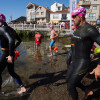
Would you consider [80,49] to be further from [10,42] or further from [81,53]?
[10,42]

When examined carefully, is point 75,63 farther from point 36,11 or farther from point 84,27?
point 36,11

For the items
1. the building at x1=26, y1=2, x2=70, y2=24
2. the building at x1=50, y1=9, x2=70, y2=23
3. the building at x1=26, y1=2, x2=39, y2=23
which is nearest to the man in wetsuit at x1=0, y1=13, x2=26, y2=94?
the building at x1=26, y1=2, x2=70, y2=24

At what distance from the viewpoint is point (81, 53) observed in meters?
2.03

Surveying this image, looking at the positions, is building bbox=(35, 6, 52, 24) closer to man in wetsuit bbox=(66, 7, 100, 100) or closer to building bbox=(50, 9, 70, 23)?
building bbox=(50, 9, 70, 23)

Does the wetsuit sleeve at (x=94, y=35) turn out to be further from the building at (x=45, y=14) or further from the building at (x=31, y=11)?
the building at (x=31, y=11)

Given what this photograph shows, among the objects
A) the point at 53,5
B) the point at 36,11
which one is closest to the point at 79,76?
the point at 36,11

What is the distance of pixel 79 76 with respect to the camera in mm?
2008

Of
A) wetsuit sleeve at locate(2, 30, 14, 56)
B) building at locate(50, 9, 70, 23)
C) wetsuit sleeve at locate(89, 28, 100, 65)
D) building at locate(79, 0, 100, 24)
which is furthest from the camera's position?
building at locate(50, 9, 70, 23)

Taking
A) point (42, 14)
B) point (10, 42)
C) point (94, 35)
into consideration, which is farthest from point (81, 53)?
point (42, 14)

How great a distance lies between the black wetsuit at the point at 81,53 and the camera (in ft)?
6.18

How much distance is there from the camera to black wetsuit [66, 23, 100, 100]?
188 centimetres

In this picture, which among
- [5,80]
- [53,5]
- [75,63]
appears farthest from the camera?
[53,5]

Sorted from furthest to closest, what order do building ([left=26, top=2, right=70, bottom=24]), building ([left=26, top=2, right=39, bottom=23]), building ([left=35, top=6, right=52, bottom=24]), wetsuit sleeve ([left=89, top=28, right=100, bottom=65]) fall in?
building ([left=26, top=2, right=39, bottom=23]) < building ([left=35, top=6, right=52, bottom=24]) < building ([left=26, top=2, right=70, bottom=24]) < wetsuit sleeve ([left=89, top=28, right=100, bottom=65])

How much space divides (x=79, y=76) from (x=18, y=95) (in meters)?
1.75
